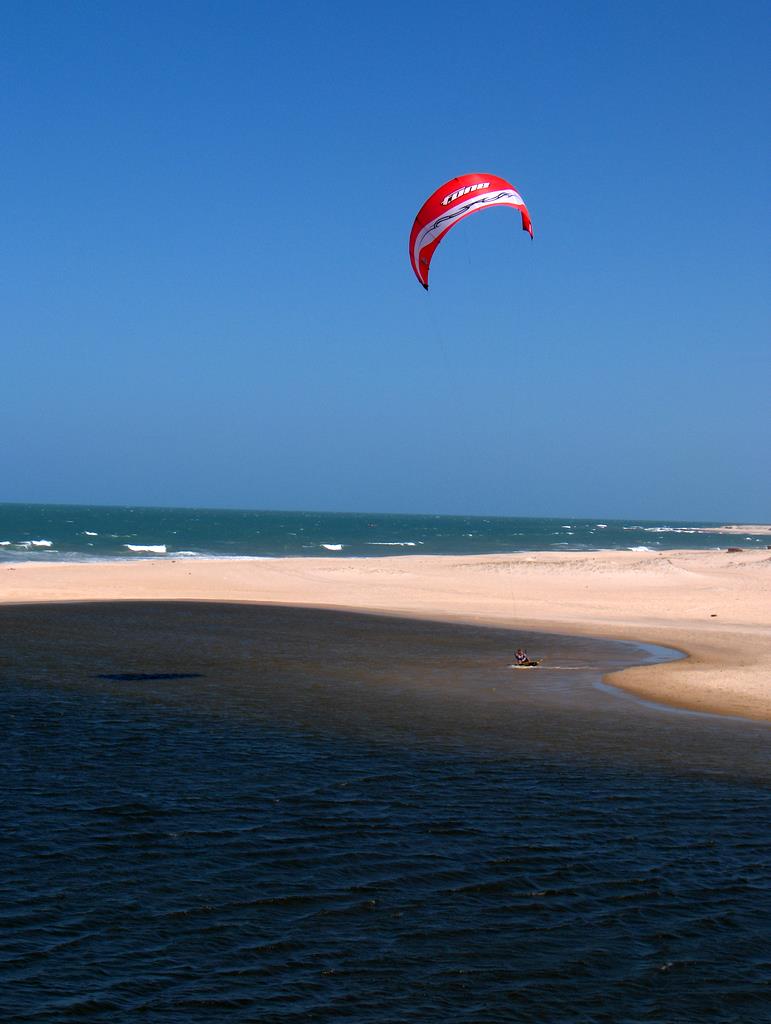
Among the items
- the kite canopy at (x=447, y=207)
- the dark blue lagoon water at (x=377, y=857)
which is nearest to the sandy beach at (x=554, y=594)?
the dark blue lagoon water at (x=377, y=857)

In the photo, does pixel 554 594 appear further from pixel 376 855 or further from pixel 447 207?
pixel 376 855

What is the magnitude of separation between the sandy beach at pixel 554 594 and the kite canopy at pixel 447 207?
10.5 meters

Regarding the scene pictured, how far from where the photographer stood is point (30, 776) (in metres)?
13.0

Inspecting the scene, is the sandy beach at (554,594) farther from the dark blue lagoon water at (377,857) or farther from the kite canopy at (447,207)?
the kite canopy at (447,207)

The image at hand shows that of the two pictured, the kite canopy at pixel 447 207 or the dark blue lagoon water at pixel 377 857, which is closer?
the dark blue lagoon water at pixel 377 857

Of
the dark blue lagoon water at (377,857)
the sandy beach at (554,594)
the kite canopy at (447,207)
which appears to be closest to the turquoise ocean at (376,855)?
the dark blue lagoon water at (377,857)

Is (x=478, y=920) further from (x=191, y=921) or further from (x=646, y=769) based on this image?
(x=646, y=769)

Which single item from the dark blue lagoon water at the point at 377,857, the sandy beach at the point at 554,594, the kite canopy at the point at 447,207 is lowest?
the dark blue lagoon water at the point at 377,857

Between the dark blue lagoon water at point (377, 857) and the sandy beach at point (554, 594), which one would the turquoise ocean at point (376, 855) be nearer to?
the dark blue lagoon water at point (377, 857)

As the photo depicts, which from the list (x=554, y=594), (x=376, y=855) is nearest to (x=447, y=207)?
(x=376, y=855)

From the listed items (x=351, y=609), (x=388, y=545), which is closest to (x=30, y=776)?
(x=351, y=609)

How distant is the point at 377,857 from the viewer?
406 inches

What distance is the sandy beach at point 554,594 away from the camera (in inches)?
882

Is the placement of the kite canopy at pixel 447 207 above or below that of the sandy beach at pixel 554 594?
above
